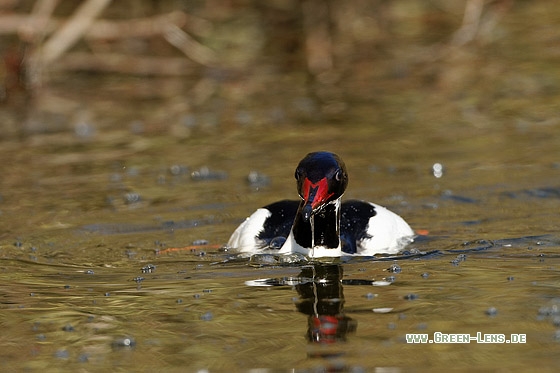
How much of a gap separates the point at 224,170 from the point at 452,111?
11.9ft

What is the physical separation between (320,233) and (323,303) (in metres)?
1.37

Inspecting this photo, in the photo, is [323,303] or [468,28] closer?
[323,303]

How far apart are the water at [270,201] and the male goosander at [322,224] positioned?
213 mm

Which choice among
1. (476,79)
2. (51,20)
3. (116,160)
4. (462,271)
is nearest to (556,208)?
(462,271)

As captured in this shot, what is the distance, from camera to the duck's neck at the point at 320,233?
8.45 m

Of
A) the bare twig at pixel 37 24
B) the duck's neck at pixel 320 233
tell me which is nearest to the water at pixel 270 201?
the duck's neck at pixel 320 233

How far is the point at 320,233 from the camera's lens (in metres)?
8.48

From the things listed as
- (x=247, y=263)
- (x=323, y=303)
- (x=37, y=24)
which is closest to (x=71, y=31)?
(x=37, y=24)

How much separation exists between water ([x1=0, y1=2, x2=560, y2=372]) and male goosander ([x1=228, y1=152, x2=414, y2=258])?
213mm

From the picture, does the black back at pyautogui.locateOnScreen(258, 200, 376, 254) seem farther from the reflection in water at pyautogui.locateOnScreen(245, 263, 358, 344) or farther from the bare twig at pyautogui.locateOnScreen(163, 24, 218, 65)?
the bare twig at pyautogui.locateOnScreen(163, 24, 218, 65)

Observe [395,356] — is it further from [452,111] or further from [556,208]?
[452,111]

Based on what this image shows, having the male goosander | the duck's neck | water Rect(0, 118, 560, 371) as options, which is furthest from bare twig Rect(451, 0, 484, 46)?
the duck's neck

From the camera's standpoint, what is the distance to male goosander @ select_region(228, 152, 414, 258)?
8.08 metres

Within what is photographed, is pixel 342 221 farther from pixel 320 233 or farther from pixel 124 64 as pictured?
pixel 124 64
